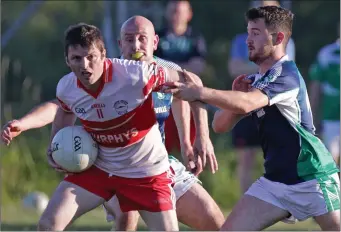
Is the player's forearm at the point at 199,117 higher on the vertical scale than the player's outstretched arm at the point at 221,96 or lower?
lower

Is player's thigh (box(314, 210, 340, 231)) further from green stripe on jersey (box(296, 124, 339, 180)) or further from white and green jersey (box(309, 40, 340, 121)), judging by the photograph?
white and green jersey (box(309, 40, 340, 121))

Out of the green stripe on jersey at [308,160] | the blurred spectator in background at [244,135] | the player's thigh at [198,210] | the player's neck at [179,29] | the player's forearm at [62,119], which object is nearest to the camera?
the green stripe on jersey at [308,160]

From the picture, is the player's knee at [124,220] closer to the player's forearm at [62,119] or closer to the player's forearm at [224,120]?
the player's forearm at [62,119]

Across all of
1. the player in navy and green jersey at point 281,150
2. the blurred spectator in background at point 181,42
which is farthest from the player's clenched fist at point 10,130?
the blurred spectator in background at point 181,42

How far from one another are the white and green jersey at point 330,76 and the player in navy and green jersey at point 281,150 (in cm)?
491

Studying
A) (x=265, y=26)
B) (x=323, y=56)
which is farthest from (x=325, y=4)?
(x=265, y=26)

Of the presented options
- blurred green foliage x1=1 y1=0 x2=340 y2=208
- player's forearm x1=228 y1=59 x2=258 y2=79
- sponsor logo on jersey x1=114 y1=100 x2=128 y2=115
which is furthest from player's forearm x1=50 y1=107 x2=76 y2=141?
blurred green foliage x1=1 y1=0 x2=340 y2=208

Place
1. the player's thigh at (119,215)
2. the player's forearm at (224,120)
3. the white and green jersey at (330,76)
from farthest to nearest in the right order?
1. the white and green jersey at (330,76)
2. the player's thigh at (119,215)
3. the player's forearm at (224,120)

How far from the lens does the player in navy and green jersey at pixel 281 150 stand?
7.35 metres

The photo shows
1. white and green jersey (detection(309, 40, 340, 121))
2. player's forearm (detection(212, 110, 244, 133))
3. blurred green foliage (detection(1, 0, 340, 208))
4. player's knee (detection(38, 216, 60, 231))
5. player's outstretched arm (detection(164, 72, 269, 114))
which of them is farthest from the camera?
blurred green foliage (detection(1, 0, 340, 208))

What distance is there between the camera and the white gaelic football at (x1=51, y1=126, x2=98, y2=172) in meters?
7.41

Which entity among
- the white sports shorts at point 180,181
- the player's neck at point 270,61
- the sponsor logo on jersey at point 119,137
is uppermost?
the player's neck at point 270,61

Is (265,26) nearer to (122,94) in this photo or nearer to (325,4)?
(122,94)

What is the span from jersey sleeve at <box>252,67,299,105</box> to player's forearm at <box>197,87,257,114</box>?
0.65ft
